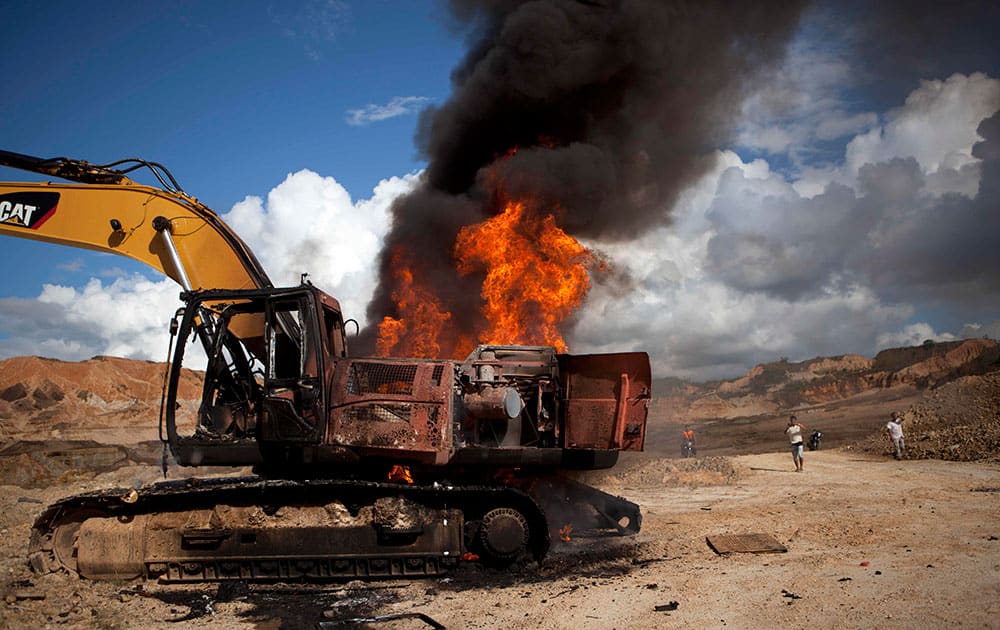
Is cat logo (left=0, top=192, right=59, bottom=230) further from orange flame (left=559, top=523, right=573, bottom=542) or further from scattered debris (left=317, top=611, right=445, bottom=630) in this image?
orange flame (left=559, top=523, right=573, bottom=542)

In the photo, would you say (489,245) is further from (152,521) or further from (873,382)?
(873,382)

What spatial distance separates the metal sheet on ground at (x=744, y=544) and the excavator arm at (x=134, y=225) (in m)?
6.99

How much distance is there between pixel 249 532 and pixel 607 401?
4.59 m

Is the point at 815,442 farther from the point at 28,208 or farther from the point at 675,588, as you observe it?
the point at 28,208

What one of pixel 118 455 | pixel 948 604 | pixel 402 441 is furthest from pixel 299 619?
pixel 118 455

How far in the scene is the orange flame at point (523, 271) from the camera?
46.1ft

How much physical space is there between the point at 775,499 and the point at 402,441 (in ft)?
28.5

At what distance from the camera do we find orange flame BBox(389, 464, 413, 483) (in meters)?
8.08

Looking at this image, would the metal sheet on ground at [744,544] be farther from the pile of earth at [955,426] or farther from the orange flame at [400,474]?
the pile of earth at [955,426]

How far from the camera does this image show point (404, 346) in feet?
46.8

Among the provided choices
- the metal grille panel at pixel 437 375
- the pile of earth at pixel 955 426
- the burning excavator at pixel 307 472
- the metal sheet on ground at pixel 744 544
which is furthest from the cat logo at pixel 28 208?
the pile of earth at pixel 955 426

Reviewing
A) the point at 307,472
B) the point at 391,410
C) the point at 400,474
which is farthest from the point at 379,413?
the point at 307,472

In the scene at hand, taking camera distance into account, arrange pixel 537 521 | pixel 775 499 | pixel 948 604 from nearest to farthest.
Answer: pixel 948 604 → pixel 537 521 → pixel 775 499

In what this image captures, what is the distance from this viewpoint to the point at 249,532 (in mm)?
7641
